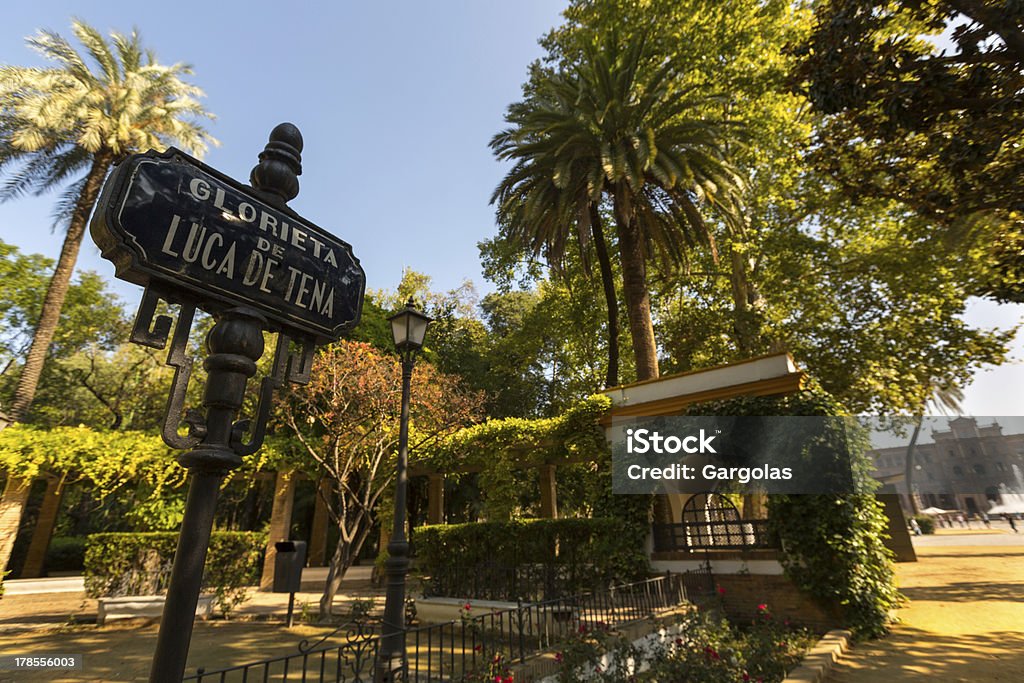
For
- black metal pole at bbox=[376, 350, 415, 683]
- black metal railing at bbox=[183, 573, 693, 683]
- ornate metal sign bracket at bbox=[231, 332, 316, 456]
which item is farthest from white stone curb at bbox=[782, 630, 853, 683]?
ornate metal sign bracket at bbox=[231, 332, 316, 456]

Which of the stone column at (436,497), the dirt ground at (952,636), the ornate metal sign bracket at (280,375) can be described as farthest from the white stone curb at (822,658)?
the stone column at (436,497)

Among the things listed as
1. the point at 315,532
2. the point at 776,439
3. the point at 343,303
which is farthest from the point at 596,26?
the point at 315,532

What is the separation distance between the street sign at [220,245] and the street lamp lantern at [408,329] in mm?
4759

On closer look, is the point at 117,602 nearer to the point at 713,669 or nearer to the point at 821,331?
the point at 713,669

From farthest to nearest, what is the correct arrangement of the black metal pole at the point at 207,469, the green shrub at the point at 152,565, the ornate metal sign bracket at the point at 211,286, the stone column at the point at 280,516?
the stone column at the point at 280,516 → the green shrub at the point at 152,565 → the ornate metal sign bracket at the point at 211,286 → the black metal pole at the point at 207,469

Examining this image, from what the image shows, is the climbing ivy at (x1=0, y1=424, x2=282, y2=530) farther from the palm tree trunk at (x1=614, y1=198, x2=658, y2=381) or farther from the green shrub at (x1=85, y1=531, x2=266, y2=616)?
the palm tree trunk at (x1=614, y1=198, x2=658, y2=381)

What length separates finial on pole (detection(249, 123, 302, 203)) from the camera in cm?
255

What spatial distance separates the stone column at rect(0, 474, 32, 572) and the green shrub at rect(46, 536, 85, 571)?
38.2 ft

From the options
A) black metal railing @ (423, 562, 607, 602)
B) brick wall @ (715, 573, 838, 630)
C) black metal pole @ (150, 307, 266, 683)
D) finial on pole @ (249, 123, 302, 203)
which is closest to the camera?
black metal pole @ (150, 307, 266, 683)

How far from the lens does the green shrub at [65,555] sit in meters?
24.0

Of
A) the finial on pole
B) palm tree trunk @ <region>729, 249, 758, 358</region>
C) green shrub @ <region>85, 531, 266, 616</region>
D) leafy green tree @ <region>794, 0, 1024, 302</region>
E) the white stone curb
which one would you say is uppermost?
palm tree trunk @ <region>729, 249, 758, 358</region>

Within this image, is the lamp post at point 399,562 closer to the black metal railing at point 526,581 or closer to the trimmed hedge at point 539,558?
the black metal railing at point 526,581

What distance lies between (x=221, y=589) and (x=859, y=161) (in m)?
18.3

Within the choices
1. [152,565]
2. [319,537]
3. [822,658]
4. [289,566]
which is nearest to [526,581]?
[289,566]
